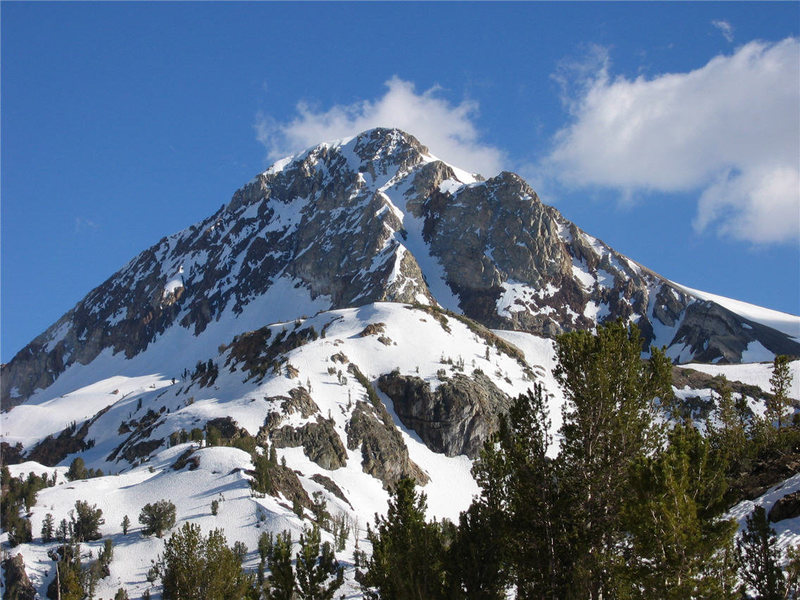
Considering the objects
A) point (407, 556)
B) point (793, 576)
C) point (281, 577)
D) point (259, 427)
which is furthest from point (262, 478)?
point (793, 576)

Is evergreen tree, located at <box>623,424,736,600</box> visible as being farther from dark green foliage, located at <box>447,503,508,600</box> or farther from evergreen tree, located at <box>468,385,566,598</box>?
dark green foliage, located at <box>447,503,508,600</box>

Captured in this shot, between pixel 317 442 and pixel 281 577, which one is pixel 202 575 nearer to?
pixel 281 577

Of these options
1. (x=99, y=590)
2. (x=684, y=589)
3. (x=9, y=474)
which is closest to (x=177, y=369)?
(x=9, y=474)

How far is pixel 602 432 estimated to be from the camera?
21688mm

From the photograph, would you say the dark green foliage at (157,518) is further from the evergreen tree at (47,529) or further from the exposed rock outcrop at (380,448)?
the exposed rock outcrop at (380,448)

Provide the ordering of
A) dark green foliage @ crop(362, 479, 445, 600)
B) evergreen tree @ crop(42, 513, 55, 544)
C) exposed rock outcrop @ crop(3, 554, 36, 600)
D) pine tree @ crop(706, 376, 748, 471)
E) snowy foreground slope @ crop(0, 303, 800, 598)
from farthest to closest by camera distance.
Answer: snowy foreground slope @ crop(0, 303, 800, 598) < evergreen tree @ crop(42, 513, 55, 544) < exposed rock outcrop @ crop(3, 554, 36, 600) < pine tree @ crop(706, 376, 748, 471) < dark green foliage @ crop(362, 479, 445, 600)

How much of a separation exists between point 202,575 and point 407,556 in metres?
12.7

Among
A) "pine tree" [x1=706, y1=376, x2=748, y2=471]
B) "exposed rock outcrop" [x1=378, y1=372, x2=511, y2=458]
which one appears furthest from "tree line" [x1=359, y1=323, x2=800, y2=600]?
"exposed rock outcrop" [x1=378, y1=372, x2=511, y2=458]

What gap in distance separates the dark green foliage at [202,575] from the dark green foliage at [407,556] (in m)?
8.24

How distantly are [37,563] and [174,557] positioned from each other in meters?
16.5

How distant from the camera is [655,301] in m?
186

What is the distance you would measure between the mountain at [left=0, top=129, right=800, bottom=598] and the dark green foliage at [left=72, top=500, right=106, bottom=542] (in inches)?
45.5

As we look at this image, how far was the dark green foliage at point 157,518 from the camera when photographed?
4522 centimetres

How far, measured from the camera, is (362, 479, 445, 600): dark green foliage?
22.2 m
